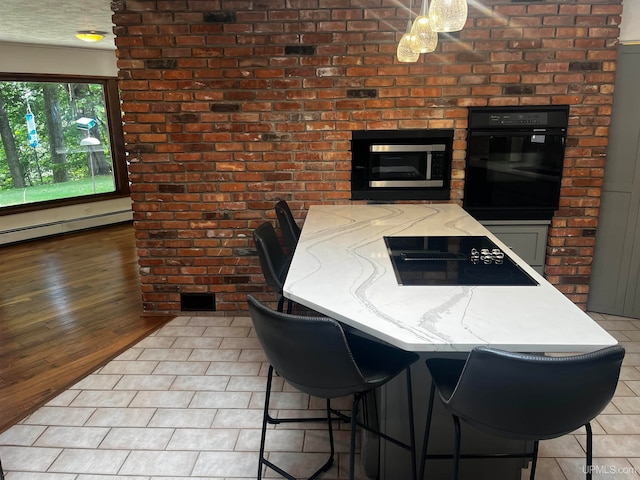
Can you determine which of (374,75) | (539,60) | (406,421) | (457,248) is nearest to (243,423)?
(406,421)

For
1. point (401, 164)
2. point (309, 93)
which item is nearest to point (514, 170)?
point (401, 164)

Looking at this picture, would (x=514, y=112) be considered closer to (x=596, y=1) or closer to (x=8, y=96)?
(x=596, y=1)

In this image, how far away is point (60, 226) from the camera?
21.1ft

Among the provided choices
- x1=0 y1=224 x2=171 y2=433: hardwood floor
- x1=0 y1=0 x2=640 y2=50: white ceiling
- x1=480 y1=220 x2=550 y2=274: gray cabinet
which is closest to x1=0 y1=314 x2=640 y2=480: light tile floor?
x1=0 y1=224 x2=171 y2=433: hardwood floor

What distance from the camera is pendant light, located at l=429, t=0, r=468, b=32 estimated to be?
1.66 meters

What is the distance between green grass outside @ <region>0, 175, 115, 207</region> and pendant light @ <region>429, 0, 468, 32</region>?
19.9ft

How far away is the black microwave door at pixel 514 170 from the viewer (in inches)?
134

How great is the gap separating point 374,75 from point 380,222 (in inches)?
44.6

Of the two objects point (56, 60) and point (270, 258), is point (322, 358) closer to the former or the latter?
point (270, 258)

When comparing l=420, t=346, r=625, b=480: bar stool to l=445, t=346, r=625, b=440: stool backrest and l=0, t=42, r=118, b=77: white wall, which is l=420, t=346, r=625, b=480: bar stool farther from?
l=0, t=42, r=118, b=77: white wall

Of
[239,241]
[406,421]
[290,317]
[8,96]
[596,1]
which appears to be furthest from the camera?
[8,96]

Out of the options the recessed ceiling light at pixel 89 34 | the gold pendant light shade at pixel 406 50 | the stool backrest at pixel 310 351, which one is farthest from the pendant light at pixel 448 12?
the recessed ceiling light at pixel 89 34

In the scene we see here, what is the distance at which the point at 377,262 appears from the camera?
6.96ft

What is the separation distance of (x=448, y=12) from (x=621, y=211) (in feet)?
8.50
